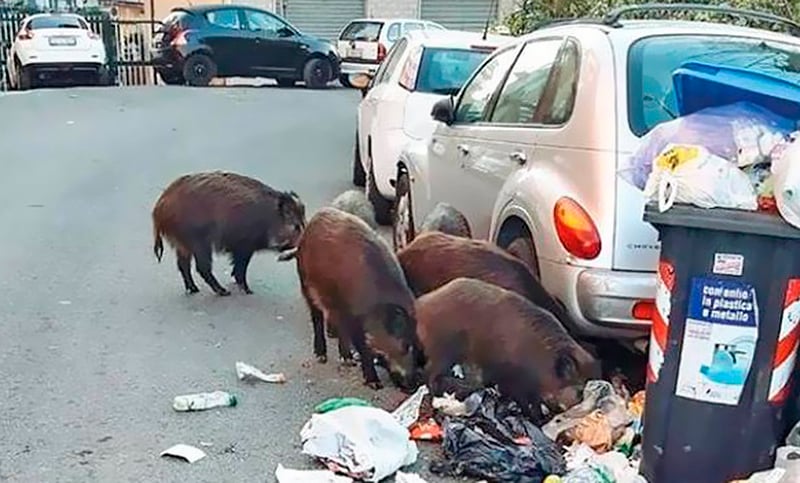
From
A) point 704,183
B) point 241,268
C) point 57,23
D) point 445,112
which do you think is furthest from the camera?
point 57,23

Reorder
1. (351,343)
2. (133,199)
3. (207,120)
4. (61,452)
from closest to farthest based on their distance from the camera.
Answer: (61,452) < (351,343) < (133,199) < (207,120)

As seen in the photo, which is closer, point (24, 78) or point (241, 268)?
point (241, 268)

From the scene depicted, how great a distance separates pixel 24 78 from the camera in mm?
22641

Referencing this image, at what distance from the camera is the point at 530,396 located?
15.2 feet

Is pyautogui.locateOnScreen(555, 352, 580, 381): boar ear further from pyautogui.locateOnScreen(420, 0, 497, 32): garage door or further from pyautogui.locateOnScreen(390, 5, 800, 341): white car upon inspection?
pyautogui.locateOnScreen(420, 0, 497, 32): garage door

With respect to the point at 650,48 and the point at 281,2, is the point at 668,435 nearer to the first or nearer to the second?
the point at 650,48

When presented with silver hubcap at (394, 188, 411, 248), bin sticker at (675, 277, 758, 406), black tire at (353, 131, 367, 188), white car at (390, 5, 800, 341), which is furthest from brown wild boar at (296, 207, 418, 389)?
black tire at (353, 131, 367, 188)

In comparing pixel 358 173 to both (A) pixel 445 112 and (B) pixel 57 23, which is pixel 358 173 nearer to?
(A) pixel 445 112

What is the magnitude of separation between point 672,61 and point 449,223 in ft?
5.36

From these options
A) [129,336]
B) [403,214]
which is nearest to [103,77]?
[403,214]

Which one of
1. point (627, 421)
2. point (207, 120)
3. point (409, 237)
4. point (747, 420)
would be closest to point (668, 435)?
point (747, 420)

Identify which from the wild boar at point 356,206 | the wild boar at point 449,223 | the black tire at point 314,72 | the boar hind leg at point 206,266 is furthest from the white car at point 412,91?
the black tire at point 314,72

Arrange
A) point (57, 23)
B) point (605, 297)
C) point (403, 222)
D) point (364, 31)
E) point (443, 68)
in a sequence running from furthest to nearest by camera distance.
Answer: point (364, 31)
point (57, 23)
point (443, 68)
point (403, 222)
point (605, 297)

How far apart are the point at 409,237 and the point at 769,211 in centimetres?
418
